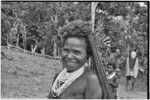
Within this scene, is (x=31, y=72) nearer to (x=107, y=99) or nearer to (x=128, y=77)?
(x=128, y=77)

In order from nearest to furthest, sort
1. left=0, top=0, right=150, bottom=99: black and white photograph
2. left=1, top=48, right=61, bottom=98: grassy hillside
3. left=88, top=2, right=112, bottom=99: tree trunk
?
left=88, top=2, right=112, bottom=99: tree trunk < left=0, top=0, right=150, bottom=99: black and white photograph < left=1, top=48, right=61, bottom=98: grassy hillside

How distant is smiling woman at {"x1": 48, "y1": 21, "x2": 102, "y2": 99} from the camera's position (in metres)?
1.97

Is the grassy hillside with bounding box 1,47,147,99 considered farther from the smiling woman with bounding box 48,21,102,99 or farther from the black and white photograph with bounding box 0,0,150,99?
the smiling woman with bounding box 48,21,102,99

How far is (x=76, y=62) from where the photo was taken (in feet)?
6.70

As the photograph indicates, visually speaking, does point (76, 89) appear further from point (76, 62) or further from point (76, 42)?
point (76, 42)

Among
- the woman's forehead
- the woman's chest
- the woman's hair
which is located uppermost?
the woman's hair

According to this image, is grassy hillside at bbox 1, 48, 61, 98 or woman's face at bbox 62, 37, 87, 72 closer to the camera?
woman's face at bbox 62, 37, 87, 72

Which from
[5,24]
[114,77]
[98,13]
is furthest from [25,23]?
[114,77]

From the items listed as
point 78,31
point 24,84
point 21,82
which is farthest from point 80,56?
point 21,82

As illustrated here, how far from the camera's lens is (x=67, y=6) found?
19375 mm

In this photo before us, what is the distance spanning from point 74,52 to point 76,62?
7cm

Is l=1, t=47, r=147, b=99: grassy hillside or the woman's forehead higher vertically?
the woman's forehead

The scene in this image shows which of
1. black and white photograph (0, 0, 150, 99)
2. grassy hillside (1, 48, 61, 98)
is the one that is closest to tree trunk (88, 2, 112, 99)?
black and white photograph (0, 0, 150, 99)

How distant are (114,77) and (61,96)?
4.43 meters
